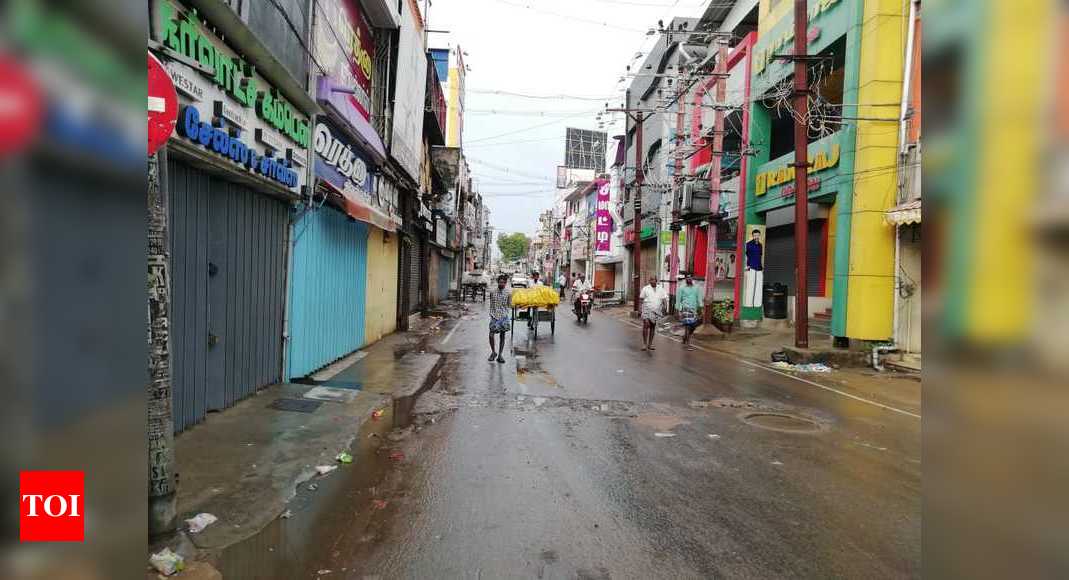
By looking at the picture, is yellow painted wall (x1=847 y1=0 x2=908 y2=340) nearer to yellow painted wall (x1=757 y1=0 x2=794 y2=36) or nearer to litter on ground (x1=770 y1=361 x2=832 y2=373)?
litter on ground (x1=770 y1=361 x2=832 y2=373)

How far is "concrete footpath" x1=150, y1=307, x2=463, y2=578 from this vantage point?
4.01m

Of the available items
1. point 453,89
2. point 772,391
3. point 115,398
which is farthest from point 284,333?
point 453,89

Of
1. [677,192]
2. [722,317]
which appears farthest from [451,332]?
[677,192]

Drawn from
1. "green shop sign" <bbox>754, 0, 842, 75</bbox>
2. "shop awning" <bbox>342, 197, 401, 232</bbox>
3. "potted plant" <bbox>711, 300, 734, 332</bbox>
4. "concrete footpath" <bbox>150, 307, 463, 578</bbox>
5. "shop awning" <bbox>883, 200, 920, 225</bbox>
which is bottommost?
"concrete footpath" <bbox>150, 307, 463, 578</bbox>

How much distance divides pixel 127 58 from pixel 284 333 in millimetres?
7929

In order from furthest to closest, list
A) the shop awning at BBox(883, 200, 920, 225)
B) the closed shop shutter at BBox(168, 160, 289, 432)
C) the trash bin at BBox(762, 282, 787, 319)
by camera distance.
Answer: the trash bin at BBox(762, 282, 787, 319) < the shop awning at BBox(883, 200, 920, 225) < the closed shop shutter at BBox(168, 160, 289, 432)

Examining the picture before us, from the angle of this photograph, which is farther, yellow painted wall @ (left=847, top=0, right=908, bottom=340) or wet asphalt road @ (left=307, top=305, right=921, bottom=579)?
yellow painted wall @ (left=847, top=0, right=908, bottom=340)

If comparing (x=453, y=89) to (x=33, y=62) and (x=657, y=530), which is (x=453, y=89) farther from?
(x=33, y=62)

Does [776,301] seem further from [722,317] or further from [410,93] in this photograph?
[410,93]

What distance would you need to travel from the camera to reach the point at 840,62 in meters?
16.7

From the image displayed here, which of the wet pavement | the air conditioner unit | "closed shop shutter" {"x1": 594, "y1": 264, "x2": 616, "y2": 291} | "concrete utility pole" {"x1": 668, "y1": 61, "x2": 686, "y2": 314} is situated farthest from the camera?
"closed shop shutter" {"x1": 594, "y1": 264, "x2": 616, "y2": 291}

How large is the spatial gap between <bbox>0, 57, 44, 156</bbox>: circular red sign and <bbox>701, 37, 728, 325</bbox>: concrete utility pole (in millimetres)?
18925

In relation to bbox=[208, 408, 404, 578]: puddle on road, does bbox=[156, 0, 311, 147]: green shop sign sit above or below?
above

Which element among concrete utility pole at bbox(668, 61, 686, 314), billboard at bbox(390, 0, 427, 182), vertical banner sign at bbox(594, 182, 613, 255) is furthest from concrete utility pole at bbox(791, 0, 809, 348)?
vertical banner sign at bbox(594, 182, 613, 255)
